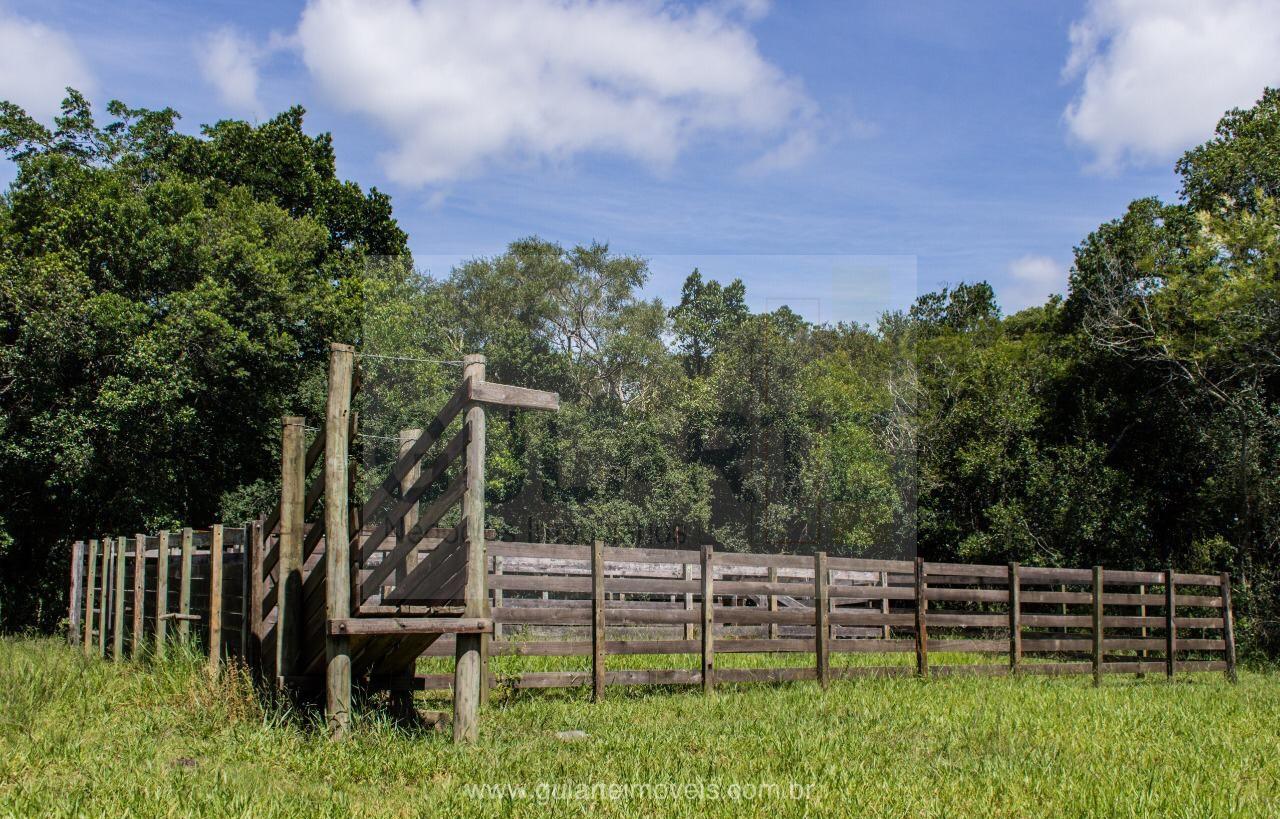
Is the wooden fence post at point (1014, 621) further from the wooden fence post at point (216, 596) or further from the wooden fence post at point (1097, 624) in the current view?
the wooden fence post at point (216, 596)

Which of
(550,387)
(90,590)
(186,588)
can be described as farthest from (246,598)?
(550,387)

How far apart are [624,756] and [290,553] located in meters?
3.03

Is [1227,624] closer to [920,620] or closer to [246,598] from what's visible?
[920,620]

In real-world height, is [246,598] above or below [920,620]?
above

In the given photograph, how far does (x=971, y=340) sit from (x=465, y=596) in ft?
121

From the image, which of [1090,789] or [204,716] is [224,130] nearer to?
[204,716]

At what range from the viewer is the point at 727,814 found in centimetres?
478

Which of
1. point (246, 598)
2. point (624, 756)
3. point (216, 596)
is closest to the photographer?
point (624, 756)

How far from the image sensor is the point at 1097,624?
1309 cm

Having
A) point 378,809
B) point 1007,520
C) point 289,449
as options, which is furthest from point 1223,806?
point 1007,520

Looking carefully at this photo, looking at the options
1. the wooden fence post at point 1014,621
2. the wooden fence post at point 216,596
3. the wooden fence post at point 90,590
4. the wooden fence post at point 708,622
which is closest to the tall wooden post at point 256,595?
the wooden fence post at point 216,596

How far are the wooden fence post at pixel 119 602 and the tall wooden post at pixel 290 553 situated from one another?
A: 447cm

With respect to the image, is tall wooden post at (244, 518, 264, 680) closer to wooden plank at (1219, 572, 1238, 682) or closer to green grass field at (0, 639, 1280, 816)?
green grass field at (0, 639, 1280, 816)

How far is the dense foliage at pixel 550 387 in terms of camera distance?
2142 cm
